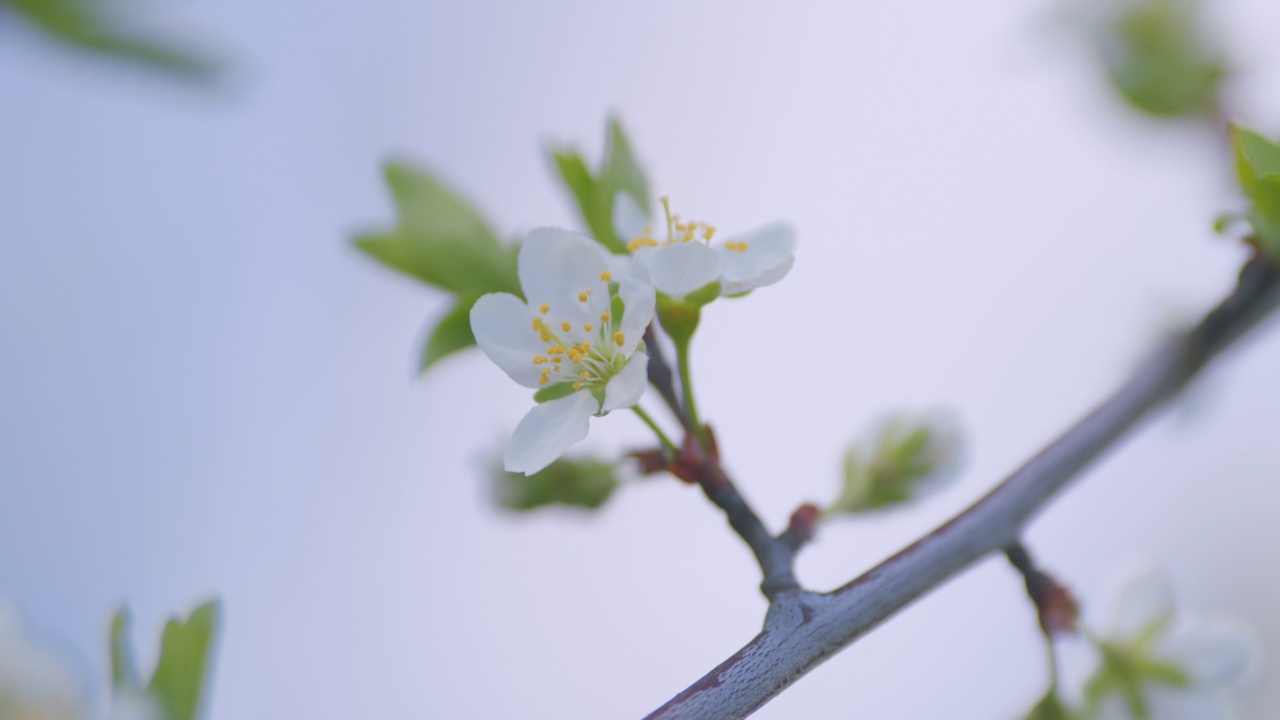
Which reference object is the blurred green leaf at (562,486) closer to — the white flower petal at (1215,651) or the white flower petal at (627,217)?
the white flower petal at (627,217)

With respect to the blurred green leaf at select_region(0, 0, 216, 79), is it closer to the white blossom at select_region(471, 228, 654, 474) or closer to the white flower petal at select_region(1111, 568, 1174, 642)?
the white blossom at select_region(471, 228, 654, 474)

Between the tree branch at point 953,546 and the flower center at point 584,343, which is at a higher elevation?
the flower center at point 584,343

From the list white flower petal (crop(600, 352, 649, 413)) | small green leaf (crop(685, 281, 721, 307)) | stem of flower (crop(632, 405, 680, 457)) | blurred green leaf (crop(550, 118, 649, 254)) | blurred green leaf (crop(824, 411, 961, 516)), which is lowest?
blurred green leaf (crop(824, 411, 961, 516))

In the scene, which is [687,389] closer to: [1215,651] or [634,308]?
[634,308]

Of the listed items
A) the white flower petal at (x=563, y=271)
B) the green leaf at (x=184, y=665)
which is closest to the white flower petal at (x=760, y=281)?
the white flower petal at (x=563, y=271)

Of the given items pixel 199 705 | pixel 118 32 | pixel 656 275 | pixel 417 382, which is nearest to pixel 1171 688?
pixel 656 275

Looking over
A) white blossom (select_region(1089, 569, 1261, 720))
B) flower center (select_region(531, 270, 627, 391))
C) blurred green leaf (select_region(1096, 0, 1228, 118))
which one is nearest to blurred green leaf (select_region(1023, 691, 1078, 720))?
white blossom (select_region(1089, 569, 1261, 720))
